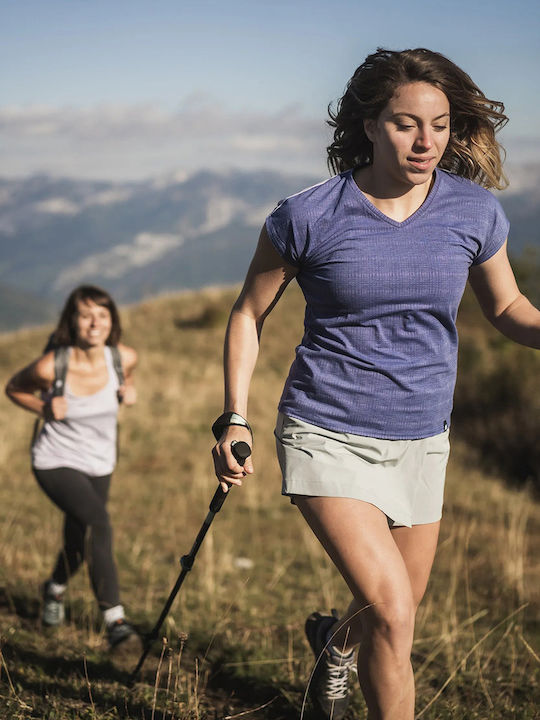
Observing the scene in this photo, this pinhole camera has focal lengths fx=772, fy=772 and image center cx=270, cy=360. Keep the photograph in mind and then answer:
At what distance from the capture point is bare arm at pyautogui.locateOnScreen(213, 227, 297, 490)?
2564mm

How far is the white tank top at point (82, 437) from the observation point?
14.4 ft

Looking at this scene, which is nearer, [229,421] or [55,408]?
[229,421]

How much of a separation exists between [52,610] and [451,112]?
3.52 metres

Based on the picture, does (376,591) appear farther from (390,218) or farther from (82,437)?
(82,437)

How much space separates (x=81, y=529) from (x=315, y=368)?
2.38 m

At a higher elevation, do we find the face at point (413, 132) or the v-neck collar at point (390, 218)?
the face at point (413, 132)

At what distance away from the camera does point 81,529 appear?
172 inches

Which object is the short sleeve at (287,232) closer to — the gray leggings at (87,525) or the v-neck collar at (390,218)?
the v-neck collar at (390,218)

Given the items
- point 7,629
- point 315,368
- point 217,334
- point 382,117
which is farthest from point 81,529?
point 217,334

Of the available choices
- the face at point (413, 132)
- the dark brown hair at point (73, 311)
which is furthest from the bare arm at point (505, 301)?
the dark brown hair at point (73, 311)

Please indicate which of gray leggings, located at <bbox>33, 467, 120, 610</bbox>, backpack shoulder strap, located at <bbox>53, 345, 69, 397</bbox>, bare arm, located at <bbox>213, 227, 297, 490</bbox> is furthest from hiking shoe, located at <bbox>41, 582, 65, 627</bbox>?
bare arm, located at <bbox>213, 227, 297, 490</bbox>

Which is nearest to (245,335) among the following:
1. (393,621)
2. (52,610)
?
(393,621)

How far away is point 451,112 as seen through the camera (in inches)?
105

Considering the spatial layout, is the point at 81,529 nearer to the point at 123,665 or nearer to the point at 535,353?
the point at 123,665
